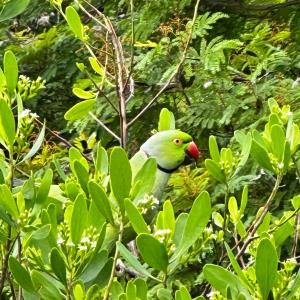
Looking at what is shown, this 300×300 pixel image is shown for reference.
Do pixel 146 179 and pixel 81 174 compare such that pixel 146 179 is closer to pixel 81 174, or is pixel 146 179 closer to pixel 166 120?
pixel 81 174

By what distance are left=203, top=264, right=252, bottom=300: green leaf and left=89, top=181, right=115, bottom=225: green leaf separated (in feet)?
0.51

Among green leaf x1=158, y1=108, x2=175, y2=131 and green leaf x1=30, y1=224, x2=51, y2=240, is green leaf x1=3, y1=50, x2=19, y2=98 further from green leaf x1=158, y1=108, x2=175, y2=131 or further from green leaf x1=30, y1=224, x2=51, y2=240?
green leaf x1=158, y1=108, x2=175, y2=131

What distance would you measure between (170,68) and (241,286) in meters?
1.88

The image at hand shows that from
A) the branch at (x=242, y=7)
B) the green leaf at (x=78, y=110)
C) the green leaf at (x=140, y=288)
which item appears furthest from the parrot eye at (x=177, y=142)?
the branch at (x=242, y=7)

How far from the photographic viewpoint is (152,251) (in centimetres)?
91

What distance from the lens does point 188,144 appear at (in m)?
1.99

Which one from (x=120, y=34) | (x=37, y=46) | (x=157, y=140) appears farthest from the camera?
(x=37, y=46)

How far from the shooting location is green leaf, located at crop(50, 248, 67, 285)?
0.89m

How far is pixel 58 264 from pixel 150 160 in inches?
8.7

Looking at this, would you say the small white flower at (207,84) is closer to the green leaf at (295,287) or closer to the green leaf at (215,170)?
the green leaf at (215,170)

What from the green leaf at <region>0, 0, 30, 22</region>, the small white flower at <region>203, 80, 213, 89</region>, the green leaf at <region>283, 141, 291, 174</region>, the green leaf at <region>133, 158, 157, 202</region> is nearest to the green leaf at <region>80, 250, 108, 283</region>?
the green leaf at <region>133, 158, 157, 202</region>

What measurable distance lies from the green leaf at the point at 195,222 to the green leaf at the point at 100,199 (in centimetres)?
10

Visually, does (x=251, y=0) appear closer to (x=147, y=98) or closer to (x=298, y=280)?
(x=147, y=98)

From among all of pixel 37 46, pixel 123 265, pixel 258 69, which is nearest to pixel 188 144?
pixel 123 265
